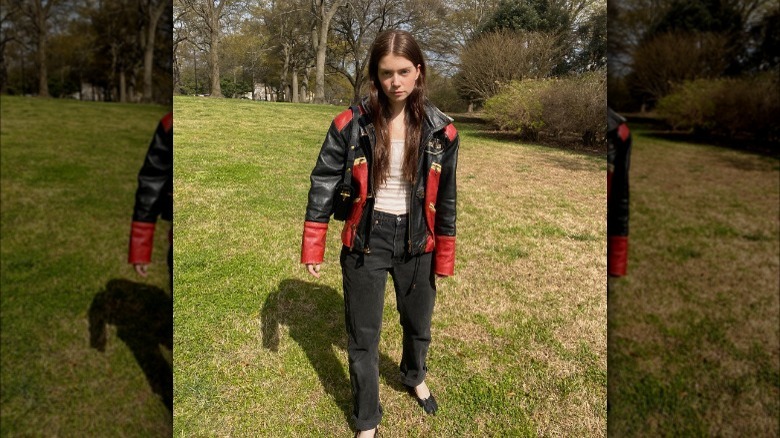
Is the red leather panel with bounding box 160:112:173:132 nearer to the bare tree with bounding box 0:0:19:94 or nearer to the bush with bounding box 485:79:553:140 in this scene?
the bare tree with bounding box 0:0:19:94

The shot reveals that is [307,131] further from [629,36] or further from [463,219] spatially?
[629,36]

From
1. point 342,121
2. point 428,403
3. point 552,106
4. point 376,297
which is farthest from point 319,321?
point 552,106

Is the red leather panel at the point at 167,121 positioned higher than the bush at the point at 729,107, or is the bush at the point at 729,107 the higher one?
the bush at the point at 729,107

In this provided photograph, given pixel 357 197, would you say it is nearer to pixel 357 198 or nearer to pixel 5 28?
pixel 357 198

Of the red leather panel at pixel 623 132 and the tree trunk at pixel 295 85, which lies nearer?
the red leather panel at pixel 623 132

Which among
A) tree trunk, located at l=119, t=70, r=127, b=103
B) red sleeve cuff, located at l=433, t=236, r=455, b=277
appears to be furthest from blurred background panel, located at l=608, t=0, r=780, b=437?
tree trunk, located at l=119, t=70, r=127, b=103

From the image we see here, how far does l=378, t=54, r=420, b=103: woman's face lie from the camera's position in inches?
67.0

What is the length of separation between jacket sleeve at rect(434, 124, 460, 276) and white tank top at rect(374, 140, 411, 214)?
0.59 ft

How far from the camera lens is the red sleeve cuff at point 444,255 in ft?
6.84

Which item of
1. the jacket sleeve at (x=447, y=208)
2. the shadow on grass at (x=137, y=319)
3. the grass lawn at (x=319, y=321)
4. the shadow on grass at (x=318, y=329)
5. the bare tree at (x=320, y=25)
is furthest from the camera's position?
the shadow on grass at (x=318, y=329)

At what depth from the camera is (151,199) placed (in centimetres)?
126

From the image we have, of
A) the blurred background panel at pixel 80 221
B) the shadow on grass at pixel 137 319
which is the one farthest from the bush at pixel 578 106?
the shadow on grass at pixel 137 319

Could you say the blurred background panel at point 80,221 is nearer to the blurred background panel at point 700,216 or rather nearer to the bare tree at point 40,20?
the bare tree at point 40,20

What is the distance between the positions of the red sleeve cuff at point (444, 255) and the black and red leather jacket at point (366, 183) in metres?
0.09
